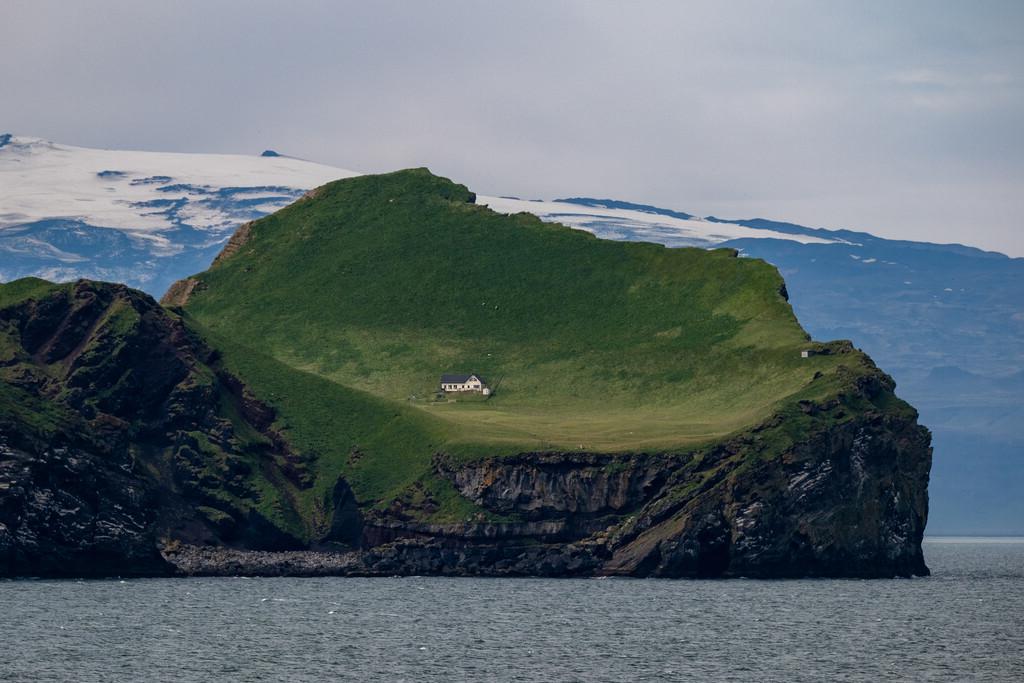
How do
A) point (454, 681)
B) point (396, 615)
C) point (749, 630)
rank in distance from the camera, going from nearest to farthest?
point (454, 681) → point (749, 630) → point (396, 615)

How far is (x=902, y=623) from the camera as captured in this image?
159875 mm

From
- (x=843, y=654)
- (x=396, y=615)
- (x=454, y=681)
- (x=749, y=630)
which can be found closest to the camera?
(x=454, y=681)

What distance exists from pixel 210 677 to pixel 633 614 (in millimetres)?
54668

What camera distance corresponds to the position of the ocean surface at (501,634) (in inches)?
4995

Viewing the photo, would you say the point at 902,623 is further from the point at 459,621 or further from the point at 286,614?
the point at 286,614

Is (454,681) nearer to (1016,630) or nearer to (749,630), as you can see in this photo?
(749,630)

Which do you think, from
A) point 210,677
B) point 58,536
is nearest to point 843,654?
point 210,677

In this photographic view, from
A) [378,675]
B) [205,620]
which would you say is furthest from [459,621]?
[378,675]

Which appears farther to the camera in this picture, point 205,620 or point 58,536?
point 58,536

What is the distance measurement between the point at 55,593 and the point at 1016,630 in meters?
89.9

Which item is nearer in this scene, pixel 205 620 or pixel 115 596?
pixel 205 620

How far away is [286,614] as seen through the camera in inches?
6594

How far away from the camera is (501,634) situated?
151 metres

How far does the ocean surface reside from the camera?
126875mm
